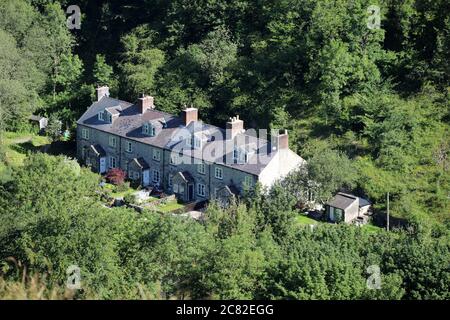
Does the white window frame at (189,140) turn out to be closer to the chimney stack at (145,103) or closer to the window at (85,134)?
the chimney stack at (145,103)

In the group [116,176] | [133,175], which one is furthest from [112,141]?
[116,176]

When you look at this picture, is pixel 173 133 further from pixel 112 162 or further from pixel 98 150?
pixel 98 150

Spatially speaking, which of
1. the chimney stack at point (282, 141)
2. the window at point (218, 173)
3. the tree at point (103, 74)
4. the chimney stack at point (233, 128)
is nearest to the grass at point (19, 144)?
the tree at point (103, 74)

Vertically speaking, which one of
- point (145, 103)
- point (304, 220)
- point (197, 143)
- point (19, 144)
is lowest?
point (304, 220)

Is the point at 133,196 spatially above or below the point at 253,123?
below

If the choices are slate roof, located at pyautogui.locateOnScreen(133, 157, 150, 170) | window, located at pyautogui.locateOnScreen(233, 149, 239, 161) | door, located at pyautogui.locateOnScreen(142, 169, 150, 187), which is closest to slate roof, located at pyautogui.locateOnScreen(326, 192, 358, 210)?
window, located at pyautogui.locateOnScreen(233, 149, 239, 161)

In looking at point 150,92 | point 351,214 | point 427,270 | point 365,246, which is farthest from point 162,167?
point 427,270

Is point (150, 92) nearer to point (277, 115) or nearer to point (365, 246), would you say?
point (277, 115)
